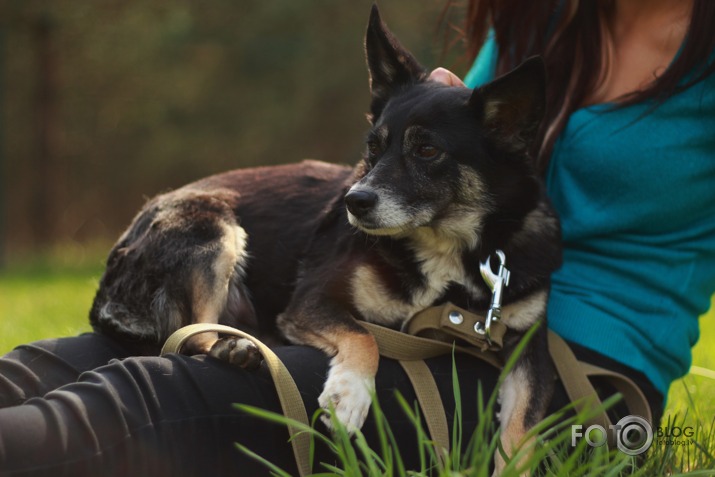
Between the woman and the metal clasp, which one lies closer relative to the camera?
the woman

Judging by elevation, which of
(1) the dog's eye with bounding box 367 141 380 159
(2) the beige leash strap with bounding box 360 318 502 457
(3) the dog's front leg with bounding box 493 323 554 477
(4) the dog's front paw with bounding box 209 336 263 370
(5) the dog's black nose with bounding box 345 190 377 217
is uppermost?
(1) the dog's eye with bounding box 367 141 380 159

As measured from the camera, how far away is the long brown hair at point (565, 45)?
283 cm

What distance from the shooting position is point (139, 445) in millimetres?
2105

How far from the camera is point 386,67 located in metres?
2.91

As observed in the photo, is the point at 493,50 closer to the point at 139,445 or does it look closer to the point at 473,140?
the point at 473,140

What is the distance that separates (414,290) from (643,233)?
0.81 metres

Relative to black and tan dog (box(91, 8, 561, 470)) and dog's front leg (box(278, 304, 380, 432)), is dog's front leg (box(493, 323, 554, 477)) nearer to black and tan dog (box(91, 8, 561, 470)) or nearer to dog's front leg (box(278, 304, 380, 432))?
black and tan dog (box(91, 8, 561, 470))

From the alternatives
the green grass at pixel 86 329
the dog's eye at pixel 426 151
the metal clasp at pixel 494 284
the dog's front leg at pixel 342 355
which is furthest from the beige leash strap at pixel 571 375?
the dog's eye at pixel 426 151

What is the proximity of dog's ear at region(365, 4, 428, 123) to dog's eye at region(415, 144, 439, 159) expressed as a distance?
0.35 meters

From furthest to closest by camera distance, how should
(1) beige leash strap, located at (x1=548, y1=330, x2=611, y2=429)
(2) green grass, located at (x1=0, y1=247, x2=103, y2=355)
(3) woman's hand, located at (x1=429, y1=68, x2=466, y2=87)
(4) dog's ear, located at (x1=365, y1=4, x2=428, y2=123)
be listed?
1. (2) green grass, located at (x1=0, y1=247, x2=103, y2=355)
2. (3) woman's hand, located at (x1=429, y1=68, x2=466, y2=87)
3. (4) dog's ear, located at (x1=365, y1=4, x2=428, y2=123)
4. (1) beige leash strap, located at (x1=548, y1=330, x2=611, y2=429)

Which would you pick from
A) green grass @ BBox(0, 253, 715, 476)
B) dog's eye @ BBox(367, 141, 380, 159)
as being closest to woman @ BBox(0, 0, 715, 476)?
green grass @ BBox(0, 253, 715, 476)

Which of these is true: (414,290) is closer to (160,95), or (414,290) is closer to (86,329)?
(86,329)

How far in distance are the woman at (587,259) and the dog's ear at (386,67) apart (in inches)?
5.6

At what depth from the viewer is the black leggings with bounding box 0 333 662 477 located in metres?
2.00
